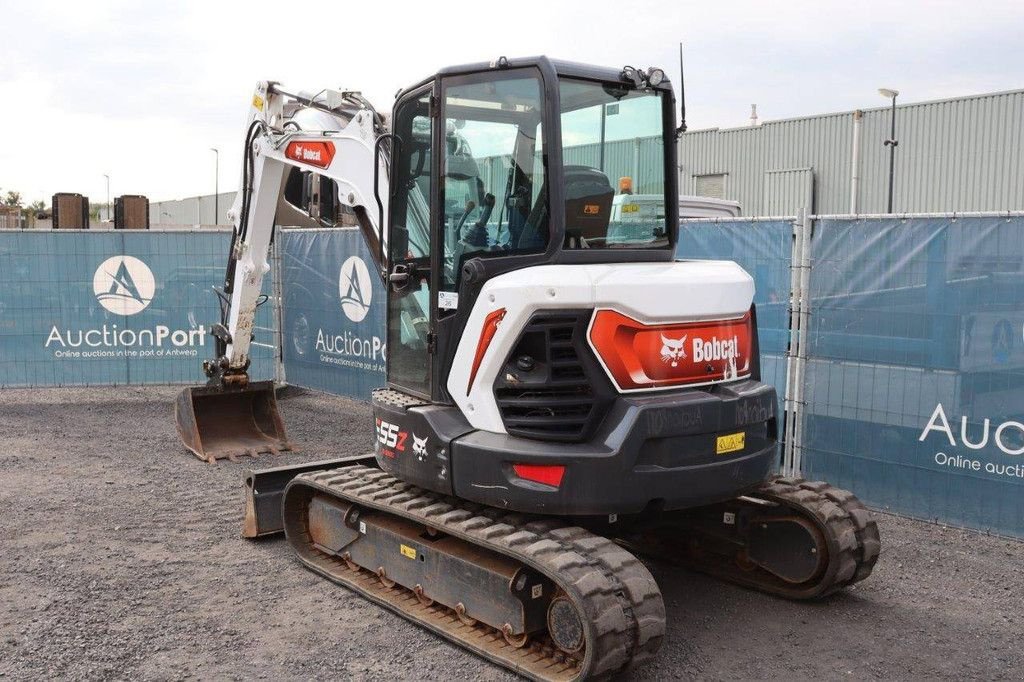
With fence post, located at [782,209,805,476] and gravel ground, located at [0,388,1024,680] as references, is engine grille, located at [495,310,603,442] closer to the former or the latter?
gravel ground, located at [0,388,1024,680]

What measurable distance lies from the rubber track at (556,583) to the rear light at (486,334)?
78cm

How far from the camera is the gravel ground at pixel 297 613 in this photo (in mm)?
4773

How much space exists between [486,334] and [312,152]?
10.0ft

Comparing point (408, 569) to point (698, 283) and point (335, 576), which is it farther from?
point (698, 283)

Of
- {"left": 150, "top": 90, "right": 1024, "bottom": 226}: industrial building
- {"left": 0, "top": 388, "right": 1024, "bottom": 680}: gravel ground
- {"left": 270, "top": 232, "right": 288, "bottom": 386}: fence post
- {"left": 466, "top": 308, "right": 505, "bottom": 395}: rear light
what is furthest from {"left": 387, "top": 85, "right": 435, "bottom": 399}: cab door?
A: {"left": 150, "top": 90, "right": 1024, "bottom": 226}: industrial building

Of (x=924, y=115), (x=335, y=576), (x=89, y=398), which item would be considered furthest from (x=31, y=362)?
(x=924, y=115)

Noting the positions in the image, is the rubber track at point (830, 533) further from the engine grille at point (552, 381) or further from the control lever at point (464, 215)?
the control lever at point (464, 215)

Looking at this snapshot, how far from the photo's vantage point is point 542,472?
4684 millimetres

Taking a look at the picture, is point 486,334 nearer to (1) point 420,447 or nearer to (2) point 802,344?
(1) point 420,447

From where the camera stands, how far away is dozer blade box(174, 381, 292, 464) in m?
9.30

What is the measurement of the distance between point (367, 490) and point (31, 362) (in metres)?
8.81

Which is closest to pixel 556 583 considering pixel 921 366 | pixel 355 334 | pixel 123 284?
pixel 921 366

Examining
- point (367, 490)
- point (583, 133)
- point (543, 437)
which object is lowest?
point (367, 490)

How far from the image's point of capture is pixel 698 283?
490 centimetres
